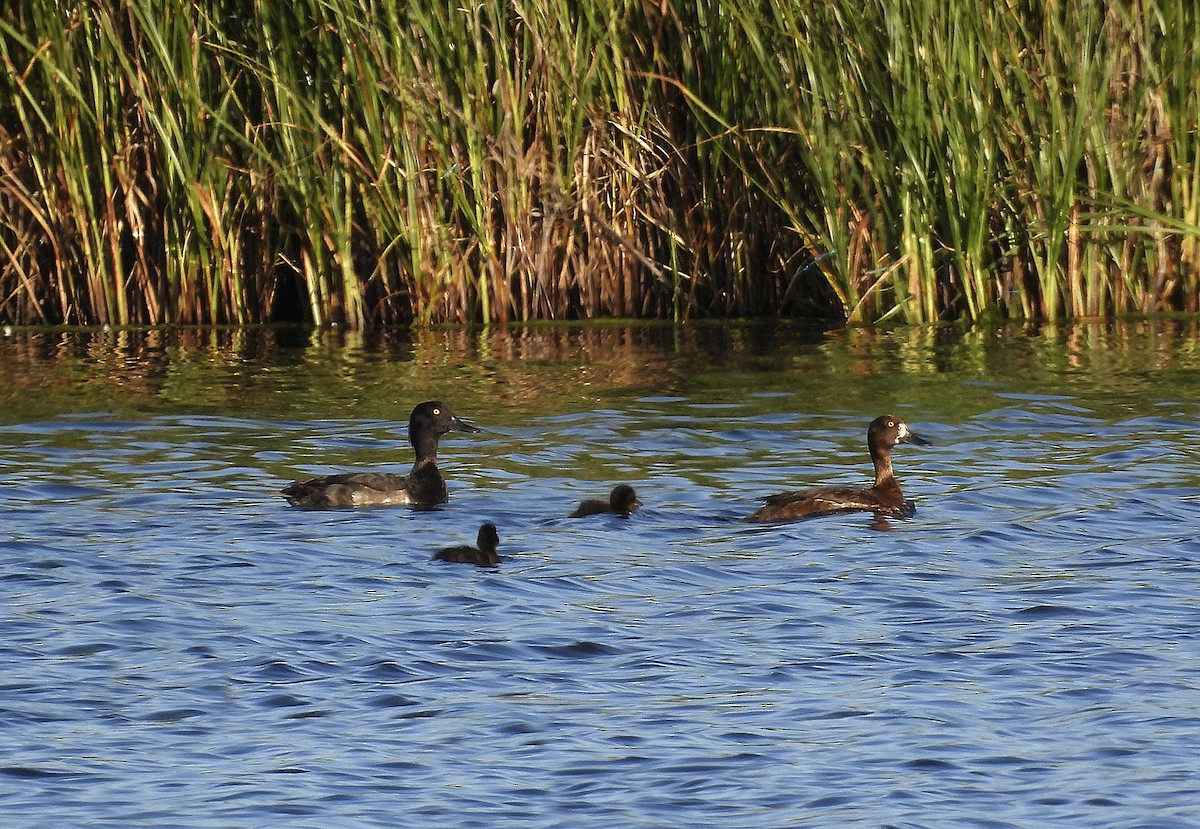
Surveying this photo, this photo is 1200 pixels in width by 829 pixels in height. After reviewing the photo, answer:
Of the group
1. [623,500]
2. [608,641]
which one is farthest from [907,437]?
[608,641]

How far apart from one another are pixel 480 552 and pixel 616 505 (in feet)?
3.63

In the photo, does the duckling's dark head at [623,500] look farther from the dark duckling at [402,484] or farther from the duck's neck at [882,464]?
the duck's neck at [882,464]

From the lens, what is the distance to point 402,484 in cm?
948

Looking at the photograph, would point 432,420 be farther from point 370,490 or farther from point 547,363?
point 547,363

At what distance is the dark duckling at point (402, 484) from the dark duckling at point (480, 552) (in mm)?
1292

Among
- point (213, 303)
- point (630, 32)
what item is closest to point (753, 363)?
point (630, 32)

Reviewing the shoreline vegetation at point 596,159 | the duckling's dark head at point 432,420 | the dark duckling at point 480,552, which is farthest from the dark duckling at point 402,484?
the shoreline vegetation at point 596,159

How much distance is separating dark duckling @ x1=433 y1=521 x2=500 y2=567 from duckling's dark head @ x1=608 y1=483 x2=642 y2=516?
3.07 feet

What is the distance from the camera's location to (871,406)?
12.0m

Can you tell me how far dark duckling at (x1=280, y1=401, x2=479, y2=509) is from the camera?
906 centimetres

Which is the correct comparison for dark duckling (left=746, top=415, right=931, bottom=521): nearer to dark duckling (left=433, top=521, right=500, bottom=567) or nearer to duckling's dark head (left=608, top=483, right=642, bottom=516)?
duckling's dark head (left=608, top=483, right=642, bottom=516)

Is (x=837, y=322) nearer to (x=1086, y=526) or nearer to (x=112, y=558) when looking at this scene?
(x=1086, y=526)

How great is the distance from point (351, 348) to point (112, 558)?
713 centimetres

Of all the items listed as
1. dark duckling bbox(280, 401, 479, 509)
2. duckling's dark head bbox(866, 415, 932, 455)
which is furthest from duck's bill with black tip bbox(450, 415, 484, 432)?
duckling's dark head bbox(866, 415, 932, 455)
